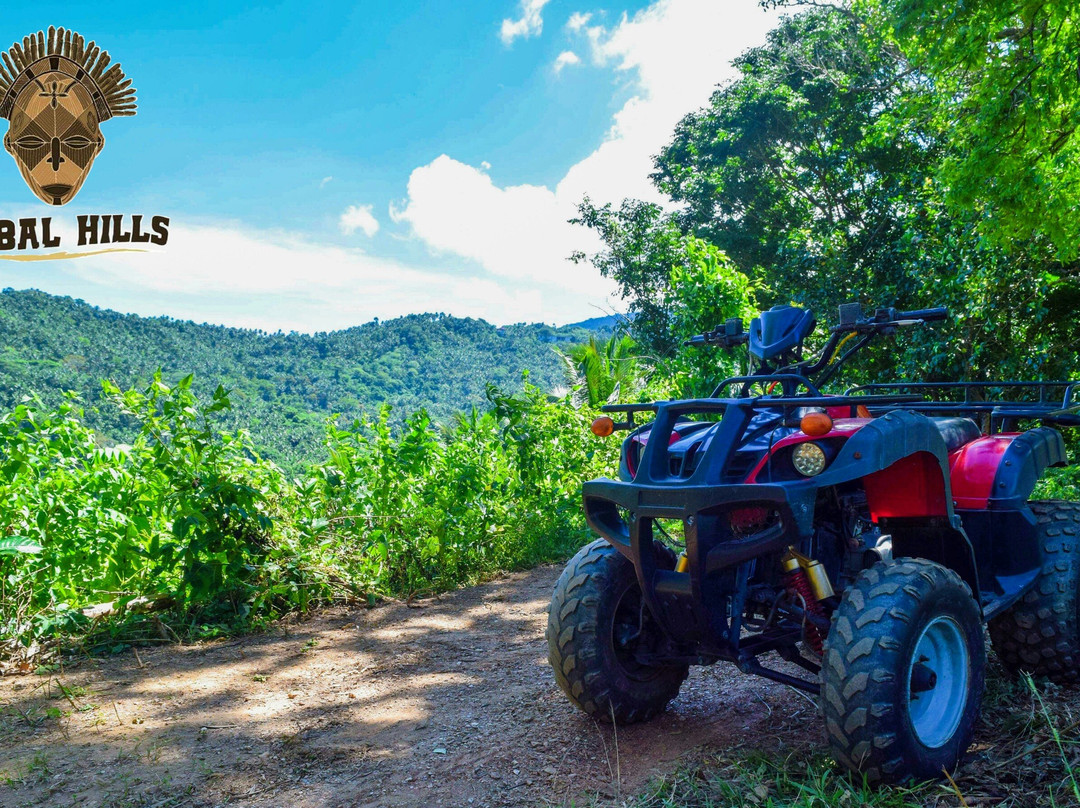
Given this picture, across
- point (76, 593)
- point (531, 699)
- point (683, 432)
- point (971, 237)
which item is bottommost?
point (531, 699)

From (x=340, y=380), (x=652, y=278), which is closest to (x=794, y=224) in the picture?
(x=652, y=278)

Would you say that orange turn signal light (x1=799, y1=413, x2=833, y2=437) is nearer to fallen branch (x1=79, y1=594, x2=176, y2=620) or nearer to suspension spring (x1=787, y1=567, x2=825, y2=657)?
suspension spring (x1=787, y1=567, x2=825, y2=657)

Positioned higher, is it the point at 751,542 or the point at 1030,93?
the point at 1030,93

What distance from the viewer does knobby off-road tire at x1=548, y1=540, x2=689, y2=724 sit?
3.23 meters

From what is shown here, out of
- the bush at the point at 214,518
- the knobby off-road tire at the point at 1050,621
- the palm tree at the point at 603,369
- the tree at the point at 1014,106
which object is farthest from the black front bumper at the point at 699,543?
the palm tree at the point at 603,369

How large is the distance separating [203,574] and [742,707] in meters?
3.27

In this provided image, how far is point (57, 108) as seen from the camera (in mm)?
5824

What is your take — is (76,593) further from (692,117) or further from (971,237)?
(692,117)

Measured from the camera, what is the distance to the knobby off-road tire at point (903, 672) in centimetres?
256

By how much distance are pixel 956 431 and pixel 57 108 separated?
19.7ft

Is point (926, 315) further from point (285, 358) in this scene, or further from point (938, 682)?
point (285, 358)

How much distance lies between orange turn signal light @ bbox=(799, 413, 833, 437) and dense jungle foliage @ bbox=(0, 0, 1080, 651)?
3.70 m

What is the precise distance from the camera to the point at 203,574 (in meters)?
5.08

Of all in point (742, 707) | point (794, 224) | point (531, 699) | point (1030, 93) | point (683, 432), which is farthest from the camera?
point (794, 224)
